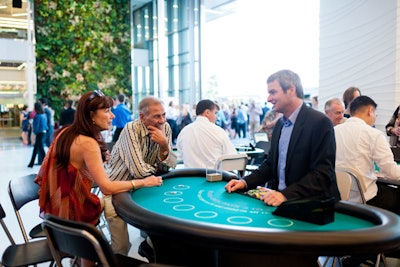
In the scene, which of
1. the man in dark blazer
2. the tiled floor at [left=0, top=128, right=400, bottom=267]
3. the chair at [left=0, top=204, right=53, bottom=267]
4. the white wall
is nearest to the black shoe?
the tiled floor at [left=0, top=128, right=400, bottom=267]

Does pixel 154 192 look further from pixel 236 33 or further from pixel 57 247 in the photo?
pixel 236 33

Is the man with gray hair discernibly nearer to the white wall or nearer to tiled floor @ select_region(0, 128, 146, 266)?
tiled floor @ select_region(0, 128, 146, 266)

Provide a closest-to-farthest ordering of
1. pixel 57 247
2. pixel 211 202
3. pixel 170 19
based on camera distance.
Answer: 1. pixel 57 247
2. pixel 211 202
3. pixel 170 19

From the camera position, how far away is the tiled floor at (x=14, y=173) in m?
3.91

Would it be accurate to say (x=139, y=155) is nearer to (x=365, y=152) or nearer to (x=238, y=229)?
(x=238, y=229)

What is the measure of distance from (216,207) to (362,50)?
5476mm

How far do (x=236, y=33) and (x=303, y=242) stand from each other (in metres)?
15.0

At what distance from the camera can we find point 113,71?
14586 millimetres

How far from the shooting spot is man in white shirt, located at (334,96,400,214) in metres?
3.10

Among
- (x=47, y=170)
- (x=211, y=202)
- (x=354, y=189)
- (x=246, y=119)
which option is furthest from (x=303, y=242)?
(x=246, y=119)

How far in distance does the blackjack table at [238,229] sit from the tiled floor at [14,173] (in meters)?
1.42

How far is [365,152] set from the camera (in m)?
3.18

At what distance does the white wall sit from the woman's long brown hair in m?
5.02

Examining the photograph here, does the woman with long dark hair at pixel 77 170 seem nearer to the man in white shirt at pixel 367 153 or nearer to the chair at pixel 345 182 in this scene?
the chair at pixel 345 182
